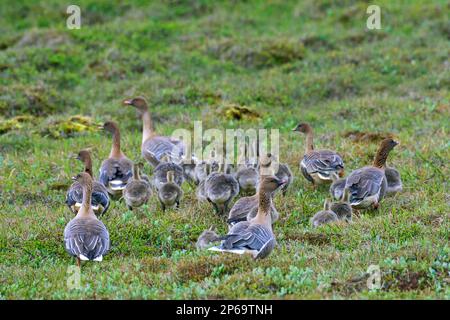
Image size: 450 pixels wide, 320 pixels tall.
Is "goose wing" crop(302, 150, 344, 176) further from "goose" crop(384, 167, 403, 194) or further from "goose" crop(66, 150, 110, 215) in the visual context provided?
"goose" crop(66, 150, 110, 215)

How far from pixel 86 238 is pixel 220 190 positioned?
2426mm

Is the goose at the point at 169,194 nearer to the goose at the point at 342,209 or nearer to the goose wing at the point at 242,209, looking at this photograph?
the goose wing at the point at 242,209

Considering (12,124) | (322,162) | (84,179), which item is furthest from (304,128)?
(12,124)

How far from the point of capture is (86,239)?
9.58 meters

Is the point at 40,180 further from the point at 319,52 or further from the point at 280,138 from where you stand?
the point at 319,52

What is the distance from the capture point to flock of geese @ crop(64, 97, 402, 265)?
9.59m

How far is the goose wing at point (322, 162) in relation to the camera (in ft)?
41.1

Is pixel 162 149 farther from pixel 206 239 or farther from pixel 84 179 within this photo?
pixel 206 239

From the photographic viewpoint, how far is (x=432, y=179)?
1252cm

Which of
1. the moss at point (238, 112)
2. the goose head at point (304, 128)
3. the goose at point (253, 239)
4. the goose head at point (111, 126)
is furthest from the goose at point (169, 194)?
the moss at point (238, 112)

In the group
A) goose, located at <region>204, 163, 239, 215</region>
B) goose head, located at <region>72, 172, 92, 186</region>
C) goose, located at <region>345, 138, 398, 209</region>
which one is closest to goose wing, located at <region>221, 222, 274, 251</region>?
goose, located at <region>204, 163, 239, 215</region>

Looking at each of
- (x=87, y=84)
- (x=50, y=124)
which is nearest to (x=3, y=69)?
(x=87, y=84)

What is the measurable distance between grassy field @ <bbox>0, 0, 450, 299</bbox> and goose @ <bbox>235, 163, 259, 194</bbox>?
0.58 meters
